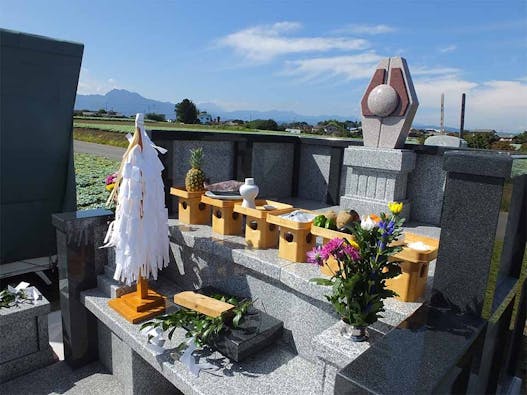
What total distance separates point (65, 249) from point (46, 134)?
2544mm

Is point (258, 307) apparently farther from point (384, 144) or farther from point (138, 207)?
point (384, 144)

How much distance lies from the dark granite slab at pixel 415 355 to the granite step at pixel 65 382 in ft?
10.9

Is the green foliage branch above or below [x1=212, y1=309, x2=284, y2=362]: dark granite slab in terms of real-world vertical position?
above

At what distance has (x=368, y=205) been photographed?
628 centimetres

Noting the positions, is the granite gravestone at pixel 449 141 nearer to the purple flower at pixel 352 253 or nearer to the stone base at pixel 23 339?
the purple flower at pixel 352 253

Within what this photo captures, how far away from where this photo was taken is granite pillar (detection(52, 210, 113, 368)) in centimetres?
444

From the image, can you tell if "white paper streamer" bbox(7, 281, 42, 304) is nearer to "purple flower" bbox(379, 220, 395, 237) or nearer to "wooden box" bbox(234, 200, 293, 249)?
"wooden box" bbox(234, 200, 293, 249)

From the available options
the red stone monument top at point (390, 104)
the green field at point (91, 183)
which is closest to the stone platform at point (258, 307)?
the red stone monument top at point (390, 104)

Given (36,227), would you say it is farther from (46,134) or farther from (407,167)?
(407,167)

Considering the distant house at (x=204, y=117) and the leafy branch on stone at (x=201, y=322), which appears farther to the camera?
the distant house at (x=204, y=117)

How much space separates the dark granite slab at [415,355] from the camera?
6.01 ft

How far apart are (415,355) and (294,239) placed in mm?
1752

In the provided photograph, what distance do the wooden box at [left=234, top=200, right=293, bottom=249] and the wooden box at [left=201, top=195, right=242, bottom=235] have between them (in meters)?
0.24

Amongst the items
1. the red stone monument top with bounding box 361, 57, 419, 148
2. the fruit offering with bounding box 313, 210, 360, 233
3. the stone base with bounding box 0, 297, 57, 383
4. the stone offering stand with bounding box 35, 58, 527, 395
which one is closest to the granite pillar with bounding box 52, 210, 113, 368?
the stone offering stand with bounding box 35, 58, 527, 395
